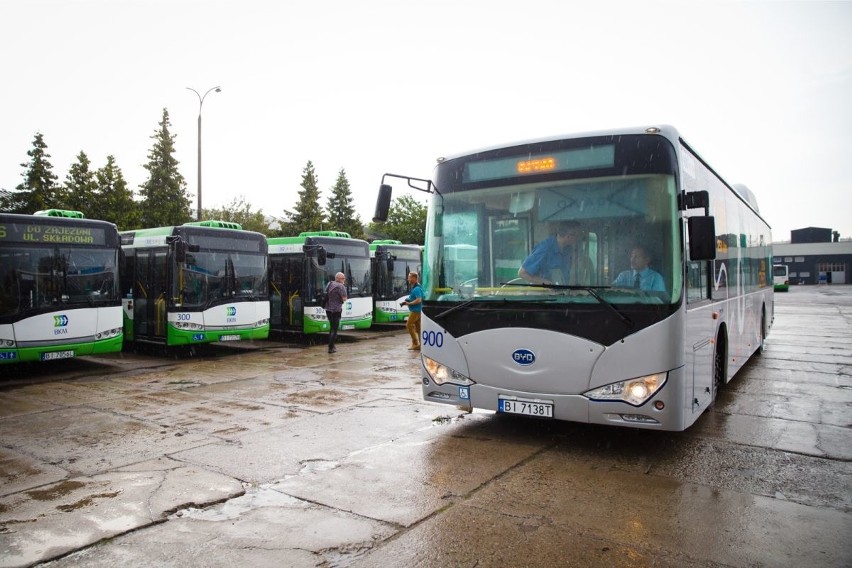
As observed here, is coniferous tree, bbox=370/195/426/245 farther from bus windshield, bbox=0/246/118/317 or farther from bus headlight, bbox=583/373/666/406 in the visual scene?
bus headlight, bbox=583/373/666/406

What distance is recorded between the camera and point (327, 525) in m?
4.41

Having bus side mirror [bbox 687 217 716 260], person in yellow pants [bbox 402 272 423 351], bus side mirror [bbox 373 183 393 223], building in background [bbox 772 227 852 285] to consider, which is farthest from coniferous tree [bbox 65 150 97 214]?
building in background [bbox 772 227 852 285]

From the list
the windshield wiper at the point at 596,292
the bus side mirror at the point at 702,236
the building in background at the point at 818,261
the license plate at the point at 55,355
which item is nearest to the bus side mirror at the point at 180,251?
the license plate at the point at 55,355

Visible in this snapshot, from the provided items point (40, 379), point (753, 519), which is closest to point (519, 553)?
point (753, 519)

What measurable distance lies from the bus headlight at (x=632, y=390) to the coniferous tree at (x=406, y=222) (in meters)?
55.9

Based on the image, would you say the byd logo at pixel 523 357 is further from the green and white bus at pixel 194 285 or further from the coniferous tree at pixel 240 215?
the coniferous tree at pixel 240 215

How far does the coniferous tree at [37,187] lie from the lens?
43875 mm

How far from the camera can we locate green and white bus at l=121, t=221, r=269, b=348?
551 inches

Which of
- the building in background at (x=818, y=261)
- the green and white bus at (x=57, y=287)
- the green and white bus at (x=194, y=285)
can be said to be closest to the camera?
the green and white bus at (x=57, y=287)

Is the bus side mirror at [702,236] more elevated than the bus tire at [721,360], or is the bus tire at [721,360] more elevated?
the bus side mirror at [702,236]

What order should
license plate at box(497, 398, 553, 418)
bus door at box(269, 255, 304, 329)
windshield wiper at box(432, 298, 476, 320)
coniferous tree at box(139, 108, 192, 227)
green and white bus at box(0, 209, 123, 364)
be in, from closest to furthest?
license plate at box(497, 398, 553, 418), windshield wiper at box(432, 298, 476, 320), green and white bus at box(0, 209, 123, 364), bus door at box(269, 255, 304, 329), coniferous tree at box(139, 108, 192, 227)

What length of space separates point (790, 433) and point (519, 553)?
4.83 meters

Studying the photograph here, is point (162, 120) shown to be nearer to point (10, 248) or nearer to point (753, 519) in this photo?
point (10, 248)

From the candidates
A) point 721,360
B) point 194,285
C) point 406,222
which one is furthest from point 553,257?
point 406,222
